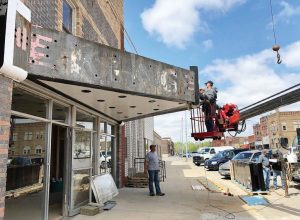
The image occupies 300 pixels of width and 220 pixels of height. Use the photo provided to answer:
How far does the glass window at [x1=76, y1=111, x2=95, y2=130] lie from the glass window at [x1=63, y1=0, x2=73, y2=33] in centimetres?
242

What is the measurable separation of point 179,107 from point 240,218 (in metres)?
3.63

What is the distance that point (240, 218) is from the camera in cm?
769

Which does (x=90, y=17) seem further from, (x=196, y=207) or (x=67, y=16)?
(x=196, y=207)

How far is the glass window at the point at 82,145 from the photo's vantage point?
867cm

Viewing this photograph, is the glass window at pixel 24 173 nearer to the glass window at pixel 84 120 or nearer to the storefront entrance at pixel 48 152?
the storefront entrance at pixel 48 152

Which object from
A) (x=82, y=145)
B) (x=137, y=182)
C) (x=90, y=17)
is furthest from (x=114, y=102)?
(x=137, y=182)

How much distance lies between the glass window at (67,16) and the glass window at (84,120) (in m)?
2.42

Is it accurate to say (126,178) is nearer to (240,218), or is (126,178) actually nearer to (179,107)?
(179,107)

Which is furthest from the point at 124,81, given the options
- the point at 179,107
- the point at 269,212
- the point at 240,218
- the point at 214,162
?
the point at 214,162

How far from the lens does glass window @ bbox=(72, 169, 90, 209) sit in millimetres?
8367

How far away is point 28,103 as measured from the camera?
6.84m

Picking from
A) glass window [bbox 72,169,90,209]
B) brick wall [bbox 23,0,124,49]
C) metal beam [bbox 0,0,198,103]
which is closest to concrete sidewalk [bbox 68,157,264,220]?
glass window [bbox 72,169,90,209]

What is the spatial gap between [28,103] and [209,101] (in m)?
5.22

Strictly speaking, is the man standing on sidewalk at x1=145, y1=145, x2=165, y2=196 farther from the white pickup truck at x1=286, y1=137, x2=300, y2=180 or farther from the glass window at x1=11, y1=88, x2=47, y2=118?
the white pickup truck at x1=286, y1=137, x2=300, y2=180
